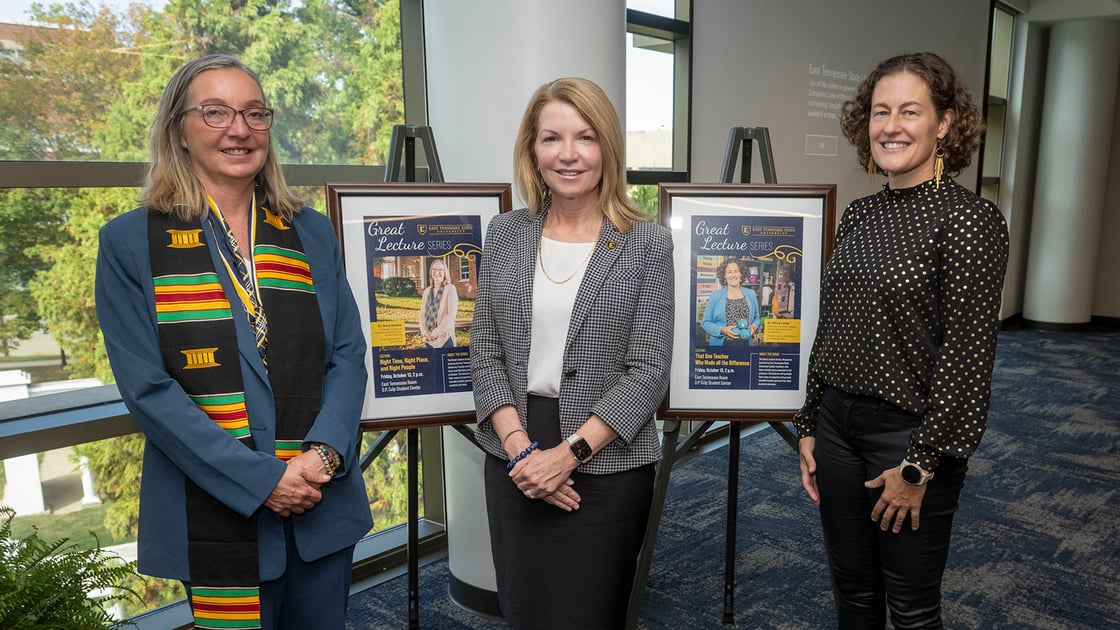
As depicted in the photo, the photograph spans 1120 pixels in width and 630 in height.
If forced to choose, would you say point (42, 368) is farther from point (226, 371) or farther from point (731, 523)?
point (731, 523)

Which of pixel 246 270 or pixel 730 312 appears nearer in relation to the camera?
pixel 246 270

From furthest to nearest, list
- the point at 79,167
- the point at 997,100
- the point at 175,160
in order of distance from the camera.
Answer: the point at 997,100, the point at 79,167, the point at 175,160

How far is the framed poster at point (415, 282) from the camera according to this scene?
7.06 feet

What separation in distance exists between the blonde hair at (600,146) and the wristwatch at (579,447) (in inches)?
18.9

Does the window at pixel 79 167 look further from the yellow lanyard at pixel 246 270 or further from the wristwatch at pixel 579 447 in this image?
the wristwatch at pixel 579 447

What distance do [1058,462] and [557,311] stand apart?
3.76 m

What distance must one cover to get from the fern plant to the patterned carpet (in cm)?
120

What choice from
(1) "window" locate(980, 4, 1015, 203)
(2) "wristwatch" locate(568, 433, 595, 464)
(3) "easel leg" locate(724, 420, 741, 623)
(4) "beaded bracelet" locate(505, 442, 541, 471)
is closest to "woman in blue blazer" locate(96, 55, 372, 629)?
(4) "beaded bracelet" locate(505, 442, 541, 471)

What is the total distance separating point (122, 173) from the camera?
2262 mm

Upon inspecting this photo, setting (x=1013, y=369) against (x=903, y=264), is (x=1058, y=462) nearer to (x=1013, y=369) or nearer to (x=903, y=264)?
(x=1013, y=369)

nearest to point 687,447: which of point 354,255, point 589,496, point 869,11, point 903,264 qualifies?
point 589,496

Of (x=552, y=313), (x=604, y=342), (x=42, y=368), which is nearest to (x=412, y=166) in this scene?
(x=552, y=313)

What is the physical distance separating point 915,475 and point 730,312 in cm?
84

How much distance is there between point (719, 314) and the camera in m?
2.28
